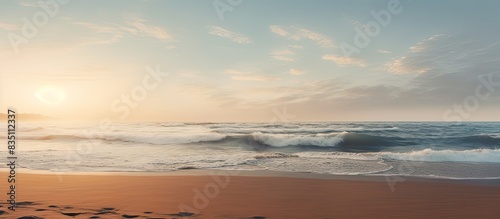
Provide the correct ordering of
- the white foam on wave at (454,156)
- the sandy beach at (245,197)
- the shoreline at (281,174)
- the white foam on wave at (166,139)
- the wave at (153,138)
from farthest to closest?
the wave at (153,138), the white foam on wave at (166,139), the white foam on wave at (454,156), the shoreline at (281,174), the sandy beach at (245,197)

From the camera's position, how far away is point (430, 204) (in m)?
7.97

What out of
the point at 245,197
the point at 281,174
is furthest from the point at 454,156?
the point at 245,197

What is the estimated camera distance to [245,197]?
8500mm

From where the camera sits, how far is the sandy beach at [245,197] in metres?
7.00

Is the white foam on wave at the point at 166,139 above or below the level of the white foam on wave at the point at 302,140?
above

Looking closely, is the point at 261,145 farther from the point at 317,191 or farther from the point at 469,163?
the point at 317,191

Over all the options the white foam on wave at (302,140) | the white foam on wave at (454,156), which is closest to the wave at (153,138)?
the white foam on wave at (302,140)

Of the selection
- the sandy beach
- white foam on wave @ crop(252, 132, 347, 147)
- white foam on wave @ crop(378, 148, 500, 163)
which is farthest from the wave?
the sandy beach

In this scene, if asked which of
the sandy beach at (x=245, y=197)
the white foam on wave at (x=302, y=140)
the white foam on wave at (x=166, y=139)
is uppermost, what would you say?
the white foam on wave at (x=166, y=139)

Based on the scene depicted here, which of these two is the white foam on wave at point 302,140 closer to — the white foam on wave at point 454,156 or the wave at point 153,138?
the wave at point 153,138

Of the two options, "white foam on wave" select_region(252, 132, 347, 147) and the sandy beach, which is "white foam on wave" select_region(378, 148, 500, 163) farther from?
"white foam on wave" select_region(252, 132, 347, 147)

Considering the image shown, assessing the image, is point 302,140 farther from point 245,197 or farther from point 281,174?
point 245,197

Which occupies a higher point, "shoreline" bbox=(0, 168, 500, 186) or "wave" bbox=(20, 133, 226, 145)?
"wave" bbox=(20, 133, 226, 145)

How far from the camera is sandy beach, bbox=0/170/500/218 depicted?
23.0ft
